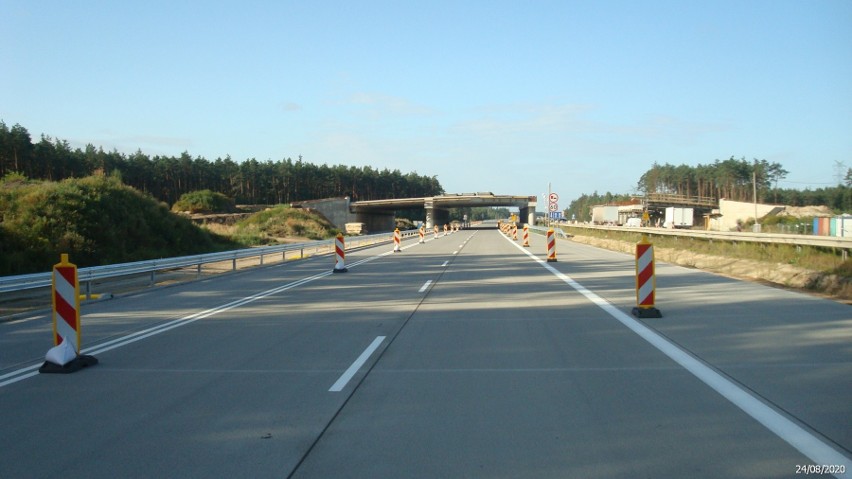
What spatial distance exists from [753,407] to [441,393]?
123 inches

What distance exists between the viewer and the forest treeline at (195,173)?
78938mm

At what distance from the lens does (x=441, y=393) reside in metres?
7.14

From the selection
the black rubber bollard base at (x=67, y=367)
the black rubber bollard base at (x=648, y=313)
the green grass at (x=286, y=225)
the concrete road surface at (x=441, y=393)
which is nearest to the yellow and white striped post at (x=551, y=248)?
the concrete road surface at (x=441, y=393)

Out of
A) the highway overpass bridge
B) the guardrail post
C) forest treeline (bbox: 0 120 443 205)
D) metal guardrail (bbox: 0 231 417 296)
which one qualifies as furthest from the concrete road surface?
the highway overpass bridge

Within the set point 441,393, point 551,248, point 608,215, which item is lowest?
point 441,393

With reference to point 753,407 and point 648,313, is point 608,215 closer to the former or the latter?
point 648,313

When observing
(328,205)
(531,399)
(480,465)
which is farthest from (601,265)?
(328,205)

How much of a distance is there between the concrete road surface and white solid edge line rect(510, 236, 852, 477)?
1.0 inches

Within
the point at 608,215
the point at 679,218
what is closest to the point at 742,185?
the point at 608,215

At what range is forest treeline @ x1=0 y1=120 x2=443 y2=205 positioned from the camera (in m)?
78.9

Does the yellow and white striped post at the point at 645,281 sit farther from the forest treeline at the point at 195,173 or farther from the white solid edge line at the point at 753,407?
the forest treeline at the point at 195,173

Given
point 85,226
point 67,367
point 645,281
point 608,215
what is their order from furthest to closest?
point 608,215 → point 85,226 → point 645,281 → point 67,367

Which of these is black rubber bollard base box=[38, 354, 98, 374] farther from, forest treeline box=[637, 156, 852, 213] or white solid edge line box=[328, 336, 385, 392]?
forest treeline box=[637, 156, 852, 213]

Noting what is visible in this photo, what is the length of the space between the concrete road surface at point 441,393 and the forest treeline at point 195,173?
6558cm
